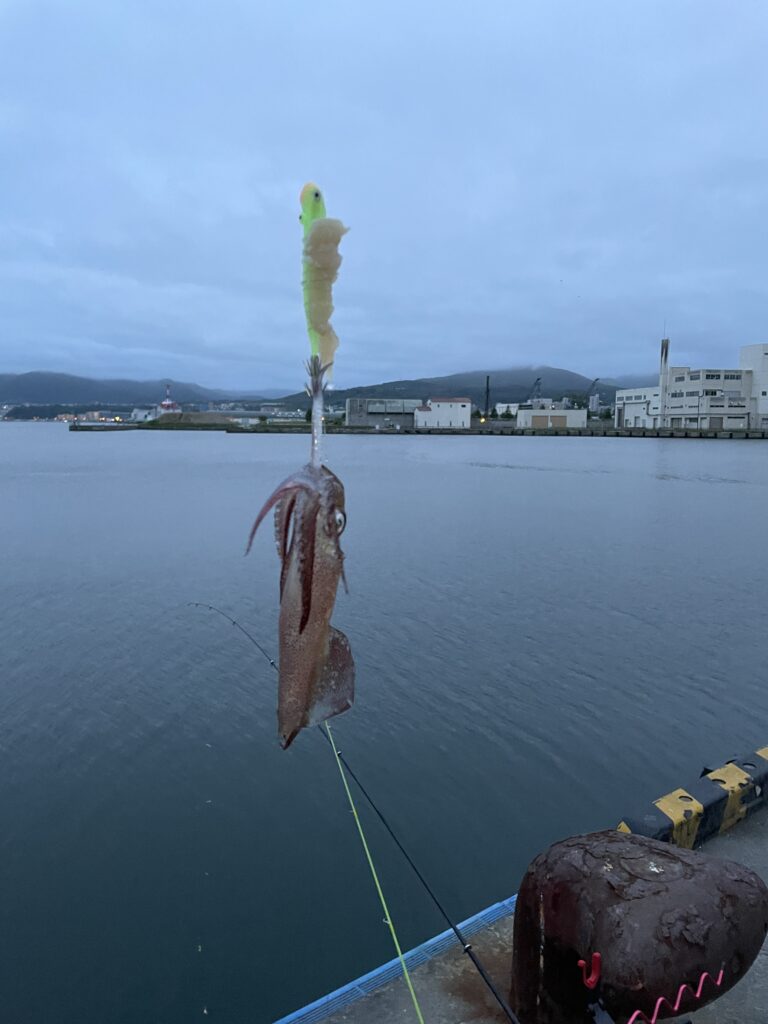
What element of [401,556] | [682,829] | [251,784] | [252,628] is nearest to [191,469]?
[401,556]

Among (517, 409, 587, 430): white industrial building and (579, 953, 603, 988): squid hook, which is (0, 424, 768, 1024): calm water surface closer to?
(579, 953, 603, 988): squid hook

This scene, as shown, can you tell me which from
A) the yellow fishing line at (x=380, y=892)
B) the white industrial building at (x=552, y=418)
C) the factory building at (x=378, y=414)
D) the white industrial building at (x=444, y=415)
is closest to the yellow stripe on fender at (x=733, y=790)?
the yellow fishing line at (x=380, y=892)

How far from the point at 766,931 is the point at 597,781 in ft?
20.5

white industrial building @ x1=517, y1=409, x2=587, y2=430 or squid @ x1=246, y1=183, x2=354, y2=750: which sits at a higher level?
white industrial building @ x1=517, y1=409, x2=587, y2=430

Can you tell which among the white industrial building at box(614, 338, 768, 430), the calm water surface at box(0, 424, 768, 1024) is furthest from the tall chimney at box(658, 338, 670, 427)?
the calm water surface at box(0, 424, 768, 1024)

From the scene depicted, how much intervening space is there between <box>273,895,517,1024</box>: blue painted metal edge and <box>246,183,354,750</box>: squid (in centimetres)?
373

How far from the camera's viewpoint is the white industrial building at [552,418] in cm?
15875

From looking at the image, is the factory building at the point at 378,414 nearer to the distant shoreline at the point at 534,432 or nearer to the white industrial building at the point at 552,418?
the distant shoreline at the point at 534,432

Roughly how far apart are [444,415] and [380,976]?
6048 inches

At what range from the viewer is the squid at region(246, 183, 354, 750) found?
2348 mm

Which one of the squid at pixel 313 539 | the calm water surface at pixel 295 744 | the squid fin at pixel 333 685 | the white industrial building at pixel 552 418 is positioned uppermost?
the white industrial building at pixel 552 418

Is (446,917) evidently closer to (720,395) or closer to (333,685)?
(333,685)

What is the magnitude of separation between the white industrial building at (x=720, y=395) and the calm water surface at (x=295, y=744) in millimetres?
122637

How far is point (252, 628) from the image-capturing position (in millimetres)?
16094
